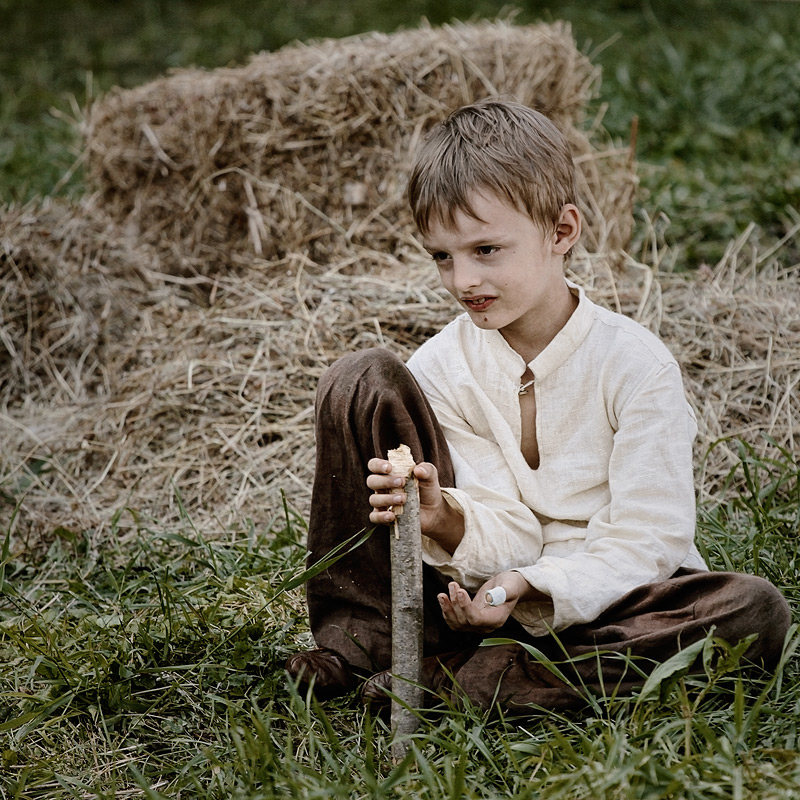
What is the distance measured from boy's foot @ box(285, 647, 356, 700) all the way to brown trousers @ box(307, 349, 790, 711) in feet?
0.08

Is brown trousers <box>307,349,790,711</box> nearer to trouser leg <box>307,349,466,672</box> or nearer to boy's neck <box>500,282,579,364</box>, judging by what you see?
trouser leg <box>307,349,466,672</box>

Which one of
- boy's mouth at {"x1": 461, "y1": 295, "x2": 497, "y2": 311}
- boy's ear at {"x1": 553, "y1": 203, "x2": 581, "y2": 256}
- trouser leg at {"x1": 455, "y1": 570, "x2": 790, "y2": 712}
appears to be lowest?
trouser leg at {"x1": 455, "y1": 570, "x2": 790, "y2": 712}

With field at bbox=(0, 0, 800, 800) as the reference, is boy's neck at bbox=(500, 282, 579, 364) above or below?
above

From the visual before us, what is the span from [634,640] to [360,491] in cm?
59

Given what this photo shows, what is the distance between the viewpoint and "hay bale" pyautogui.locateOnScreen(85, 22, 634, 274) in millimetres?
4035

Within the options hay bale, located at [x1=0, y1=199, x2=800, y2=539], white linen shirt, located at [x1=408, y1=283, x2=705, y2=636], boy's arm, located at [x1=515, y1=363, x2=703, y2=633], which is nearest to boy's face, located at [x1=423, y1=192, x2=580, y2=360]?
white linen shirt, located at [x1=408, y1=283, x2=705, y2=636]

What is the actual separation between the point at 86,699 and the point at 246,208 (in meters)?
2.41

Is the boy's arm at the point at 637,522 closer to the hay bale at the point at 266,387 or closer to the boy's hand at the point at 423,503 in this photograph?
the boy's hand at the point at 423,503

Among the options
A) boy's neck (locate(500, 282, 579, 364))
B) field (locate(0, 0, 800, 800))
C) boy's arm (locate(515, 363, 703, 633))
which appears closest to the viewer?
field (locate(0, 0, 800, 800))

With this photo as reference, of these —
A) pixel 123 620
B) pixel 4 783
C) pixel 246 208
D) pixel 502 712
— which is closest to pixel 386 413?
pixel 502 712

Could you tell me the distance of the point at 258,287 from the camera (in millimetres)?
3863

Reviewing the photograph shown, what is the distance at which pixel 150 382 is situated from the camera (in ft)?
11.7

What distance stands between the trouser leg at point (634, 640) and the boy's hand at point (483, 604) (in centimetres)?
11

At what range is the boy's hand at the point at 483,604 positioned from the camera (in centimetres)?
189
